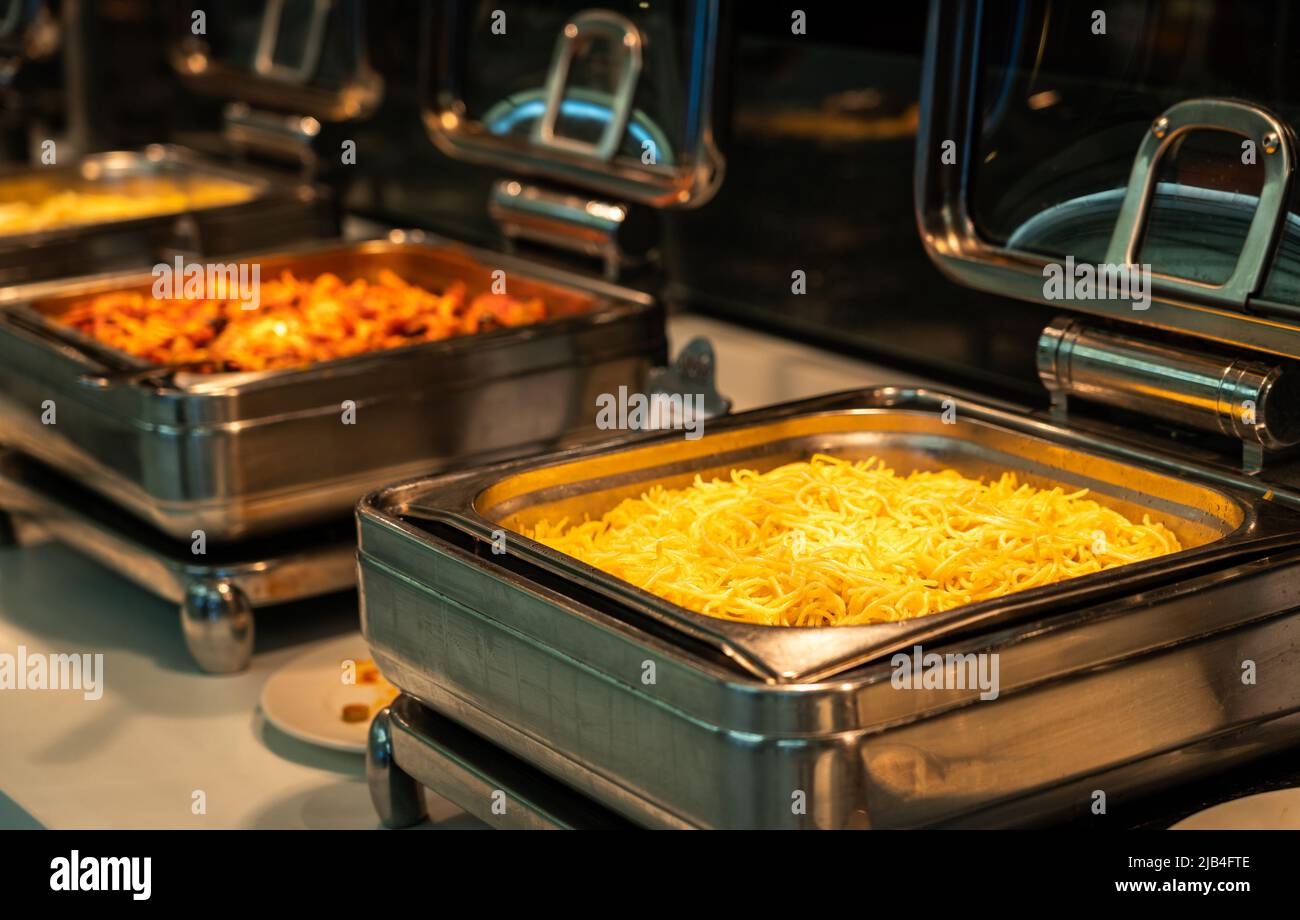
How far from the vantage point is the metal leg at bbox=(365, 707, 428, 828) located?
4.23 feet

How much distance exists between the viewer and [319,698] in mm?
1525

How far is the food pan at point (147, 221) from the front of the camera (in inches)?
92.1

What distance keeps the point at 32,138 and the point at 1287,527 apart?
9.79ft

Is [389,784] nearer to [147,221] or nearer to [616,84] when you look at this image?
[616,84]

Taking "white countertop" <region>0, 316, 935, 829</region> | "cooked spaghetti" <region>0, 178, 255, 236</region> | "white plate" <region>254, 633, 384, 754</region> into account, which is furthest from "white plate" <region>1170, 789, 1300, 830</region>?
"cooked spaghetti" <region>0, 178, 255, 236</region>

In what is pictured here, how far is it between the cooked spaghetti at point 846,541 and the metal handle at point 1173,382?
0.10m

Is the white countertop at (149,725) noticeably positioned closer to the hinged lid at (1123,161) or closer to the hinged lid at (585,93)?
the hinged lid at (585,93)

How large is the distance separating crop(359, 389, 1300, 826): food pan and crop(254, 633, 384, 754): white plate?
0.23m

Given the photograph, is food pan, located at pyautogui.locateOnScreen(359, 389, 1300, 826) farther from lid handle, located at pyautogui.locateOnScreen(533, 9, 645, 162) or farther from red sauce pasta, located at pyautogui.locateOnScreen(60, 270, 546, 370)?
lid handle, located at pyautogui.locateOnScreen(533, 9, 645, 162)

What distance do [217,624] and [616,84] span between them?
0.80 m

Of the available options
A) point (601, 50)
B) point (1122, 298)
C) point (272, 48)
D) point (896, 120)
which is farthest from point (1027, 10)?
point (272, 48)

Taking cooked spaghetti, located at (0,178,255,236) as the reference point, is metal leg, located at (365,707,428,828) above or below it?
below

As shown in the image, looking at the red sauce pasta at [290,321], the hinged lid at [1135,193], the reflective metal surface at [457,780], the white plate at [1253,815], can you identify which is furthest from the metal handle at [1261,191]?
the red sauce pasta at [290,321]
